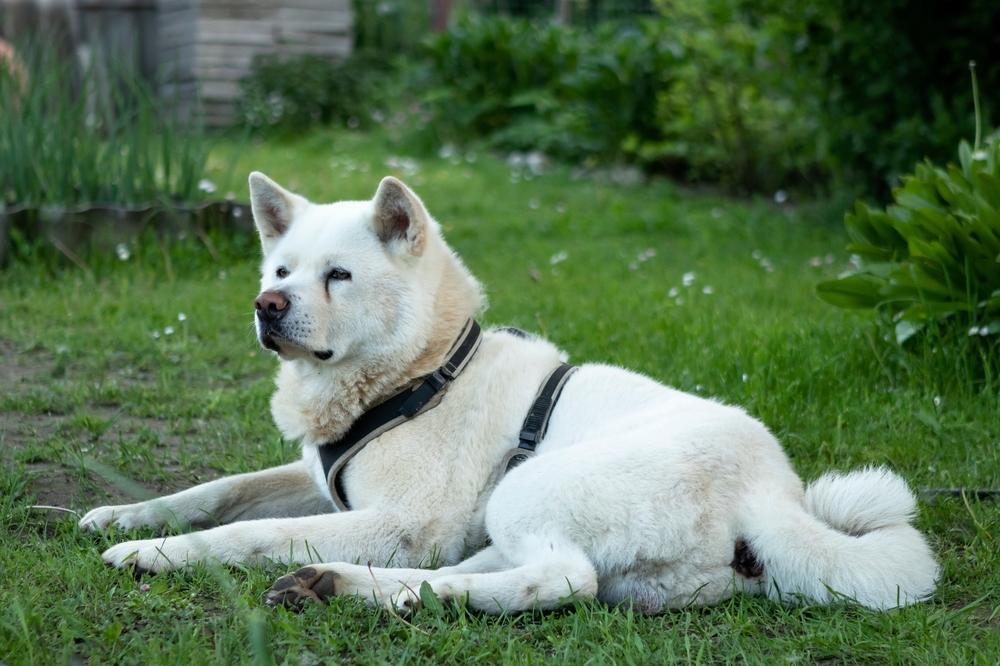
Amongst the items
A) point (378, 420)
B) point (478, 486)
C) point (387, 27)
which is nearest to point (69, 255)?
point (378, 420)

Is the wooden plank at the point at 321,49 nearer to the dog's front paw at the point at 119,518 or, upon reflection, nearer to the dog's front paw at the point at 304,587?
the dog's front paw at the point at 119,518

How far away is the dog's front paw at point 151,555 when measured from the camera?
96.7 inches

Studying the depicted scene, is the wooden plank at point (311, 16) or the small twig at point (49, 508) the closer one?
the small twig at point (49, 508)

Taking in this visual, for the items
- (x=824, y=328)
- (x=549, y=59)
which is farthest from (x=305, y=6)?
(x=824, y=328)

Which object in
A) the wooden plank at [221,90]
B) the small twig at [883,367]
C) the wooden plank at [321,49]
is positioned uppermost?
the small twig at [883,367]

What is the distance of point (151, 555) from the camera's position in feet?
8.09

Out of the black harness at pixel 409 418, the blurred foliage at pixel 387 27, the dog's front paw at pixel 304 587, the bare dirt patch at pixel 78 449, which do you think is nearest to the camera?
the dog's front paw at pixel 304 587

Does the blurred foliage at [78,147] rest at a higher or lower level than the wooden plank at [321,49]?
higher

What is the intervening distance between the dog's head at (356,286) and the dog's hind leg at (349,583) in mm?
670

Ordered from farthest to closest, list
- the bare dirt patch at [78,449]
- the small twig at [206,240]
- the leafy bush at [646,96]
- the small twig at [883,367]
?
the leafy bush at [646,96]
the small twig at [206,240]
the small twig at [883,367]
the bare dirt patch at [78,449]

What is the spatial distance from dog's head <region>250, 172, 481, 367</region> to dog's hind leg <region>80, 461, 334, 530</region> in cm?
48

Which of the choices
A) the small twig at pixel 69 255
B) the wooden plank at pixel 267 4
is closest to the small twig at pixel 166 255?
the small twig at pixel 69 255

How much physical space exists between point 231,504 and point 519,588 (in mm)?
1135

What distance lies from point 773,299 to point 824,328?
1.12 meters
